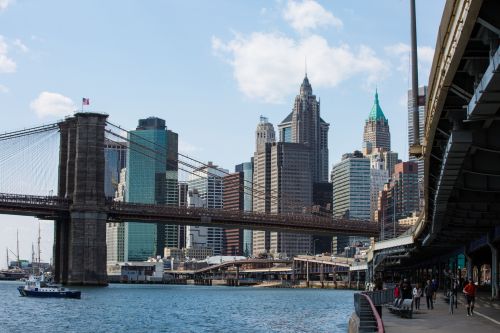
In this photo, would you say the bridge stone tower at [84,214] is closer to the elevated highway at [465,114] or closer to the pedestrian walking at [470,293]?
the elevated highway at [465,114]

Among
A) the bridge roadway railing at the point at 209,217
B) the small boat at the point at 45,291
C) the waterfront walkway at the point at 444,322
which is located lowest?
the small boat at the point at 45,291

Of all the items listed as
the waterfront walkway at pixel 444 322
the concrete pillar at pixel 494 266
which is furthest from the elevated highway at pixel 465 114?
the concrete pillar at pixel 494 266

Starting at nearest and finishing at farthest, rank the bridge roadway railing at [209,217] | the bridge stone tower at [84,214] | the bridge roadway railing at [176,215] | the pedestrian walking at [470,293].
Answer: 1. the pedestrian walking at [470,293]
2. the bridge roadway railing at [176,215]
3. the bridge stone tower at [84,214]
4. the bridge roadway railing at [209,217]

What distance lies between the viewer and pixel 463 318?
36531 mm

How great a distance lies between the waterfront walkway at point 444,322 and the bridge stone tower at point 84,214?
9548 cm

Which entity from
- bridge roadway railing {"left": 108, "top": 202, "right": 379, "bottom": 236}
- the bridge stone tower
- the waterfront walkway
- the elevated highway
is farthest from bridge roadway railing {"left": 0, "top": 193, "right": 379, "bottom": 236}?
the waterfront walkway

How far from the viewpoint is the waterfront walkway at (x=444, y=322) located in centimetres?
3013

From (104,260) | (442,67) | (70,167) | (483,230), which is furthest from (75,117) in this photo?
(442,67)

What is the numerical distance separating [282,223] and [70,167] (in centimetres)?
3933

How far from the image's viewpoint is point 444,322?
1347 inches

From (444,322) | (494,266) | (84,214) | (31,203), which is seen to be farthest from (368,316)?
(84,214)

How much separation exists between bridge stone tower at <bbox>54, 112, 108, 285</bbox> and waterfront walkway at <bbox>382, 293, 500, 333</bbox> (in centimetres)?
9548

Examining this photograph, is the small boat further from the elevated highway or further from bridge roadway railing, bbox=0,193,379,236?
the elevated highway

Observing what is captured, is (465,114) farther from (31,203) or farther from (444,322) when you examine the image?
(31,203)
